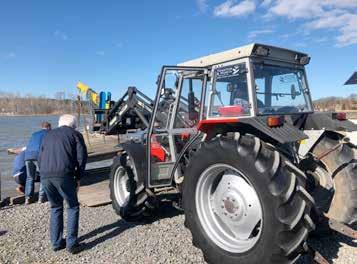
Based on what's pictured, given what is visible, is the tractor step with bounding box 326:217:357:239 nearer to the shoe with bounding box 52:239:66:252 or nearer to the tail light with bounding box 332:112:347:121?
the tail light with bounding box 332:112:347:121

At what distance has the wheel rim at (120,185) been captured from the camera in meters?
6.76

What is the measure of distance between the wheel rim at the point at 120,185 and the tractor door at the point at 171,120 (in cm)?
100

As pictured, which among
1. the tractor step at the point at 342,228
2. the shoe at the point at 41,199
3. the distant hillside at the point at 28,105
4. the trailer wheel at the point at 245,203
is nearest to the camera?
the trailer wheel at the point at 245,203

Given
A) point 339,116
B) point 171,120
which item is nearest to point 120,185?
point 171,120

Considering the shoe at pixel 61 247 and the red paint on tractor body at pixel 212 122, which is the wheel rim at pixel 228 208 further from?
the shoe at pixel 61 247

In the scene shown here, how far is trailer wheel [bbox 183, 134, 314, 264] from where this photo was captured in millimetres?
3627

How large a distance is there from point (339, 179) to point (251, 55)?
6.10 feet

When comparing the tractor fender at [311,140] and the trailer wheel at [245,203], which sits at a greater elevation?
the tractor fender at [311,140]

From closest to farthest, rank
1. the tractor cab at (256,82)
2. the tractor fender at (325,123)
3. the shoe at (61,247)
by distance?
the tractor cab at (256,82)
the tractor fender at (325,123)
the shoe at (61,247)

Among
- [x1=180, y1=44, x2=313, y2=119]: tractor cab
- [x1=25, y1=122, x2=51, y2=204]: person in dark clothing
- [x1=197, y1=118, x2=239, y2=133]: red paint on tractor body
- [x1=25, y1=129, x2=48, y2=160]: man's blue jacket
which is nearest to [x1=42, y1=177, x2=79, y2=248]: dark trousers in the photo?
[x1=197, y1=118, x2=239, y2=133]: red paint on tractor body

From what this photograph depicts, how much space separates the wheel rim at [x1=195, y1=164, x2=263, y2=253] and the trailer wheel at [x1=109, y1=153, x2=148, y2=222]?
1.64 meters

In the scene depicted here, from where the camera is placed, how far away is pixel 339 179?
471 centimetres

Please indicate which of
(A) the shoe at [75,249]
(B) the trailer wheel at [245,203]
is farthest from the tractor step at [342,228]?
(A) the shoe at [75,249]

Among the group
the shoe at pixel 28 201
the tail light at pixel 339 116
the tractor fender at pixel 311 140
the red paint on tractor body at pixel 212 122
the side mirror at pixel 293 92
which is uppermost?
the side mirror at pixel 293 92
